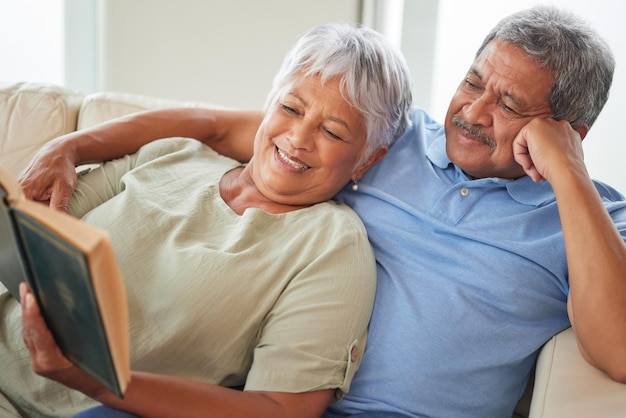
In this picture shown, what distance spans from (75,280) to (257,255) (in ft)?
2.29

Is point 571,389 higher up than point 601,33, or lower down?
lower down

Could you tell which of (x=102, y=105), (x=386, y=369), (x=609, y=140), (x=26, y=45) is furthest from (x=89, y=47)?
(x=386, y=369)

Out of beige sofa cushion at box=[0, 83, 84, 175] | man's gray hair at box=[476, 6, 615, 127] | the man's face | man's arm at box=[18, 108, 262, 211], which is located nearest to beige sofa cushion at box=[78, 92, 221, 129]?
beige sofa cushion at box=[0, 83, 84, 175]

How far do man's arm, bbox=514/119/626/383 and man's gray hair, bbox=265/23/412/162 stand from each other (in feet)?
1.19

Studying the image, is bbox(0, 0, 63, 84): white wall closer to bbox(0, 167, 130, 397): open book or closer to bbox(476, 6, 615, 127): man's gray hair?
bbox(476, 6, 615, 127): man's gray hair

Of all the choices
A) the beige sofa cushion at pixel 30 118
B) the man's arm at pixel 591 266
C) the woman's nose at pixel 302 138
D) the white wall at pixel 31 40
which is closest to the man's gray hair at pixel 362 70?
the woman's nose at pixel 302 138

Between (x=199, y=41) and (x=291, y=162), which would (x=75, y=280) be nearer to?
(x=291, y=162)

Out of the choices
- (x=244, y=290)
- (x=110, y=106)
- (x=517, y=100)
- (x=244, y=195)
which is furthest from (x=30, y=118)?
(x=517, y=100)

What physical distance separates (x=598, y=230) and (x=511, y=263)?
199 mm

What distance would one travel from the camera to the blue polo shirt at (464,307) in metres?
1.65

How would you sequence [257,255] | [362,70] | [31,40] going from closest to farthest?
[257,255]
[362,70]
[31,40]

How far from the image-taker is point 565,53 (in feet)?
5.72

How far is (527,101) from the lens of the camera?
176 centimetres

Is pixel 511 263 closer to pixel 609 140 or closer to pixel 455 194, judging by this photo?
pixel 455 194
